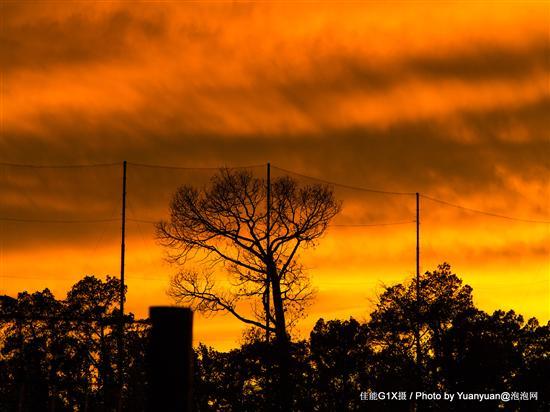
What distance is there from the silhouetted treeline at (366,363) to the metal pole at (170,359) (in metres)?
46.0

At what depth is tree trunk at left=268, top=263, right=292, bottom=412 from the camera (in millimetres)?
46750

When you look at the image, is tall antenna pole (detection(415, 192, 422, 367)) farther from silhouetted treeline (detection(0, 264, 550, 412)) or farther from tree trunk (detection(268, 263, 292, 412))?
tree trunk (detection(268, 263, 292, 412))

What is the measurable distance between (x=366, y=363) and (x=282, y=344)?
435 inches

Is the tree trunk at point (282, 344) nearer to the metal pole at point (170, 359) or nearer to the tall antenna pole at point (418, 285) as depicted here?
Answer: the tall antenna pole at point (418, 285)

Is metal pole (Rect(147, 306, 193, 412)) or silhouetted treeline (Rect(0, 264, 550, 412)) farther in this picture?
silhouetted treeline (Rect(0, 264, 550, 412))

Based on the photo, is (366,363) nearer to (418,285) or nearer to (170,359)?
(418,285)

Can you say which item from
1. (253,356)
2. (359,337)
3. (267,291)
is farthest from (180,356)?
(359,337)

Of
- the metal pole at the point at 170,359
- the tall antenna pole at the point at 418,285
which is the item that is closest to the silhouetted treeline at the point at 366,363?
the tall antenna pole at the point at 418,285

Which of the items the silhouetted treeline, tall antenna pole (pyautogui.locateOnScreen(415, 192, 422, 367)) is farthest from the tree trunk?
tall antenna pole (pyautogui.locateOnScreen(415, 192, 422, 367))

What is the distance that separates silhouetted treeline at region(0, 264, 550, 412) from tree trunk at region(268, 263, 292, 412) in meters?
2.33

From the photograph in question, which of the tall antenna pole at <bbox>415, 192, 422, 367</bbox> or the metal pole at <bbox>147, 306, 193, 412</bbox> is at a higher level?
the tall antenna pole at <bbox>415, 192, 422, 367</bbox>

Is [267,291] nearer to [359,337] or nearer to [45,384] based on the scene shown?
[359,337]

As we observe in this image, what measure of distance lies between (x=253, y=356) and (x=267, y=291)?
8.24m

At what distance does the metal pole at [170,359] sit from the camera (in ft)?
15.8
